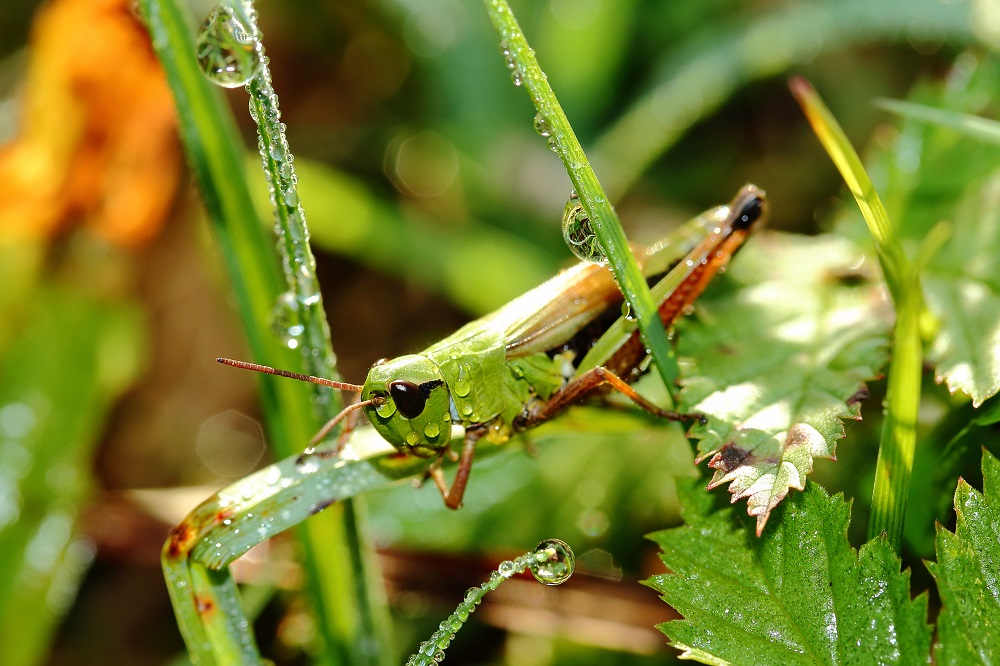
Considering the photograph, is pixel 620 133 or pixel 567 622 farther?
pixel 620 133

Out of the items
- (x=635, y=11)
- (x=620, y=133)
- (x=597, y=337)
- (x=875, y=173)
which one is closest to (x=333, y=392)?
(x=597, y=337)

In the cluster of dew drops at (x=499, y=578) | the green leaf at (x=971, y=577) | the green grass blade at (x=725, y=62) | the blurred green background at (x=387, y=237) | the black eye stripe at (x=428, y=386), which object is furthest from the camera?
the green grass blade at (x=725, y=62)

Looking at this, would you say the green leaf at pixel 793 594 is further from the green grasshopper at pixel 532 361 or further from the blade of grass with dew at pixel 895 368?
the green grasshopper at pixel 532 361

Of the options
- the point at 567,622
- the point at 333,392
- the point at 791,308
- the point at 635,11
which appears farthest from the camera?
the point at 635,11

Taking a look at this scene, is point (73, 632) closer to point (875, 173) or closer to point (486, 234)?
point (486, 234)

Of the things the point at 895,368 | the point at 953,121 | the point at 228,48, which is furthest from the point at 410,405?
the point at 953,121

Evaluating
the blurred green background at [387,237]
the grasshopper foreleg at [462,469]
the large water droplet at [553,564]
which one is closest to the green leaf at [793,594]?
the large water droplet at [553,564]
